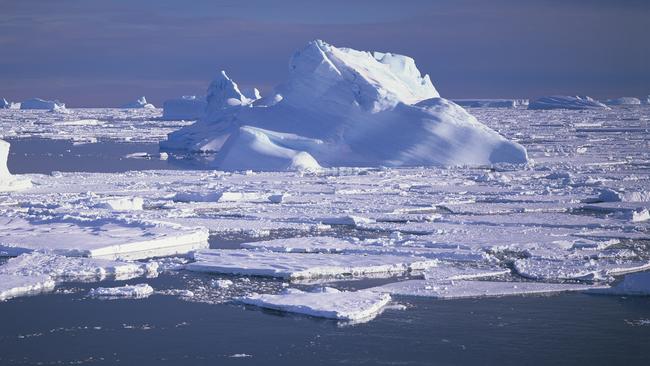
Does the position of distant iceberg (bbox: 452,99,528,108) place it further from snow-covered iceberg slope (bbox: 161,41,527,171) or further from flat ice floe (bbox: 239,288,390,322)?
flat ice floe (bbox: 239,288,390,322)

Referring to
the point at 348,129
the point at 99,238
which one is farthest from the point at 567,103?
the point at 99,238

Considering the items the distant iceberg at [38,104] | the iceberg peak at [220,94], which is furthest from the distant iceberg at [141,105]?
the iceberg peak at [220,94]

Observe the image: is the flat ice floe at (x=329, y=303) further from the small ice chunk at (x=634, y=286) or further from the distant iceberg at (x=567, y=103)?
the distant iceberg at (x=567, y=103)

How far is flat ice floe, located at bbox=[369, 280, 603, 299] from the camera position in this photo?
8.75 m

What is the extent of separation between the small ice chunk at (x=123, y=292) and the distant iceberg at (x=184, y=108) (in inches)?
1630

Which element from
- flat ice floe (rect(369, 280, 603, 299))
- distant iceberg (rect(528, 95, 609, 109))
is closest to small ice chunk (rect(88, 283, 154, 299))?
flat ice floe (rect(369, 280, 603, 299))

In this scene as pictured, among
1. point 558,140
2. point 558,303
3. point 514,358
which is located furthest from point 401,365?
point 558,140

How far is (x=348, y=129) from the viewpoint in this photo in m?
23.0

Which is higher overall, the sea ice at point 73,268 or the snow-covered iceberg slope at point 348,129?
the snow-covered iceberg slope at point 348,129

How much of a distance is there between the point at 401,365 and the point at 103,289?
3.61 meters

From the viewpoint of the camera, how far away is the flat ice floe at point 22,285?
887 cm

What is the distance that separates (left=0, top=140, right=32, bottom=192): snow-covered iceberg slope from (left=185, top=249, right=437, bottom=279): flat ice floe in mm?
8021

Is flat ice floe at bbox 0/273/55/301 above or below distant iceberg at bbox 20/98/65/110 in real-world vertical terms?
below

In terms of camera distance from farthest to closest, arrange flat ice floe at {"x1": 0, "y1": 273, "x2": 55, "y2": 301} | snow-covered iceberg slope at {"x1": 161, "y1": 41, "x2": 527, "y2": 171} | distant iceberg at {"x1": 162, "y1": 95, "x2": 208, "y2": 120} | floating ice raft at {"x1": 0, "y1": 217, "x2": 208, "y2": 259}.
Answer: distant iceberg at {"x1": 162, "y1": 95, "x2": 208, "y2": 120}, snow-covered iceberg slope at {"x1": 161, "y1": 41, "x2": 527, "y2": 171}, floating ice raft at {"x1": 0, "y1": 217, "x2": 208, "y2": 259}, flat ice floe at {"x1": 0, "y1": 273, "x2": 55, "y2": 301}
